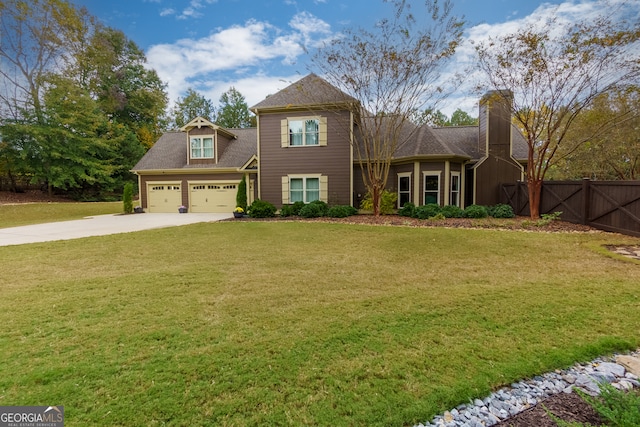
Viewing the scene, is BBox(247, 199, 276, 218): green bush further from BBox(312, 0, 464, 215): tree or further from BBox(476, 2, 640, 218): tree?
BBox(476, 2, 640, 218): tree

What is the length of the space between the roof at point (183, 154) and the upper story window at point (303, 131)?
289cm

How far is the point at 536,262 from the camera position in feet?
18.6

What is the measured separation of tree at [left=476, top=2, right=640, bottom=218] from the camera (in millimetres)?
9047

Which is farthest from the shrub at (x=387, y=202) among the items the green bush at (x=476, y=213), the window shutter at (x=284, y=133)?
the window shutter at (x=284, y=133)

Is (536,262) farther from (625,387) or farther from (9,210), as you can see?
(9,210)

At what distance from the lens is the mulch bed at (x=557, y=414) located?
1.89 metres

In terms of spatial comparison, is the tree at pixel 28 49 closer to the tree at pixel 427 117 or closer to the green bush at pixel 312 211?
the green bush at pixel 312 211

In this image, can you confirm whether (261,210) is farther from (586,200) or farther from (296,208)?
(586,200)

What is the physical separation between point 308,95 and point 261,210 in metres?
5.69

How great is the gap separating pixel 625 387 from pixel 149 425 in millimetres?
3388

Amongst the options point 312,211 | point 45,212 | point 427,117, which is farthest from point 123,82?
point 427,117

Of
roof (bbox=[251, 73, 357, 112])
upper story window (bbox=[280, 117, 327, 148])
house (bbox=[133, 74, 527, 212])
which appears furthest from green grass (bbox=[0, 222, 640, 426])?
roof (bbox=[251, 73, 357, 112])

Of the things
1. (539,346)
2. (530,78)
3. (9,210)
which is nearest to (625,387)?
(539,346)

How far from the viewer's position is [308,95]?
1363cm
